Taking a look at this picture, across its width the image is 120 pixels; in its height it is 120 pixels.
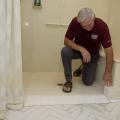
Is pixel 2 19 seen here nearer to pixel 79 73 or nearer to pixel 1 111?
pixel 1 111

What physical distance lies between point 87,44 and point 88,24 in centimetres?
27

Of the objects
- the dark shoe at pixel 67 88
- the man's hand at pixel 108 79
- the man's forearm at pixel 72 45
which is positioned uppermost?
the man's forearm at pixel 72 45

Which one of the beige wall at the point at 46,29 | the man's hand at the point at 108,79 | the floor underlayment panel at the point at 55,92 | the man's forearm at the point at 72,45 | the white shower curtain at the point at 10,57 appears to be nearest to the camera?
the white shower curtain at the point at 10,57

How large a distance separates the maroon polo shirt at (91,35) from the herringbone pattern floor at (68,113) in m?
0.54

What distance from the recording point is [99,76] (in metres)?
2.28

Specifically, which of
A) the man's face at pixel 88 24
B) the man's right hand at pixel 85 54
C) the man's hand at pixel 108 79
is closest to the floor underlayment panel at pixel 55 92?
the man's hand at pixel 108 79

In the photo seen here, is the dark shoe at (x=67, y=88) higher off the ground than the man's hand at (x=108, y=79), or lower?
lower

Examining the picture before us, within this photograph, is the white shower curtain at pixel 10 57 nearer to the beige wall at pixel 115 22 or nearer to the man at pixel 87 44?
the man at pixel 87 44

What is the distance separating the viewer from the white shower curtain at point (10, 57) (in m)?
1.56

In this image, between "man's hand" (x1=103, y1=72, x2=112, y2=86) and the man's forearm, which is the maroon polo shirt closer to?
the man's forearm

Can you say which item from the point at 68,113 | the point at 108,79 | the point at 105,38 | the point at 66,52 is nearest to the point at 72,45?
the point at 66,52

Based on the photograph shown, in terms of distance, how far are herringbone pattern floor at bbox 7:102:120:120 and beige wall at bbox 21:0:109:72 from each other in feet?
3.27

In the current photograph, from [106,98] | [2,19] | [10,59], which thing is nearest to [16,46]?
[10,59]

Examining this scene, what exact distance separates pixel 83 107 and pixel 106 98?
0.86ft
